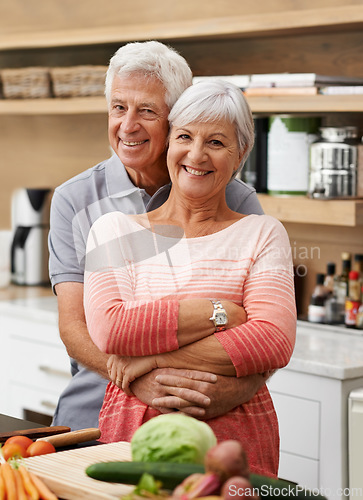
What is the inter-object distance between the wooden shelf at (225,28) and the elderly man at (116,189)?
38.2 inches

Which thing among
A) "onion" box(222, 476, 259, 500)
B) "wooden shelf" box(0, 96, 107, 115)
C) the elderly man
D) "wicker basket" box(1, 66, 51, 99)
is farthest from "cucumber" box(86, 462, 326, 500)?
"wicker basket" box(1, 66, 51, 99)

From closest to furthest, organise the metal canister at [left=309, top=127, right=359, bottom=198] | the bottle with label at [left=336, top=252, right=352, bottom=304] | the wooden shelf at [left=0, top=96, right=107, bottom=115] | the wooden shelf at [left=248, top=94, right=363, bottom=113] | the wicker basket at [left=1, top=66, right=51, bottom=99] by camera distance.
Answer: the wooden shelf at [left=248, top=94, right=363, bottom=113], the metal canister at [left=309, top=127, right=359, bottom=198], the bottle with label at [left=336, top=252, right=352, bottom=304], the wooden shelf at [left=0, top=96, right=107, bottom=115], the wicker basket at [left=1, top=66, right=51, bottom=99]

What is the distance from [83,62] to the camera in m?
3.52

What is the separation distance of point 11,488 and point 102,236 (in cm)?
58

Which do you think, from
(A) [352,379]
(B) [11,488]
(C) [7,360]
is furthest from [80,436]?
(C) [7,360]

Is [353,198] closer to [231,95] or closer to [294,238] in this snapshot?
[294,238]

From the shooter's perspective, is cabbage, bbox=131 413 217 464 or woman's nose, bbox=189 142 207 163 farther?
woman's nose, bbox=189 142 207 163

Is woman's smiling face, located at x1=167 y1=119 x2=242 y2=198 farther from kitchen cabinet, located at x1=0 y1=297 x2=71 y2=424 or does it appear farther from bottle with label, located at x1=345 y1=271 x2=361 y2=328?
kitchen cabinet, located at x1=0 y1=297 x2=71 y2=424

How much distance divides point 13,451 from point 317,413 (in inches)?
48.2

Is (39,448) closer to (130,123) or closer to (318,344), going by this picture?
(130,123)

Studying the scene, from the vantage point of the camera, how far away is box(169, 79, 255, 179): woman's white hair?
4.86 feet

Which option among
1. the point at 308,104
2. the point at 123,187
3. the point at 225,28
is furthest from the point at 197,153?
the point at 225,28

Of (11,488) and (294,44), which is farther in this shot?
(294,44)

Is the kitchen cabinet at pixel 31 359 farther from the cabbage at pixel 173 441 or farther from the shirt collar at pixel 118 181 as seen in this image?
the cabbage at pixel 173 441
